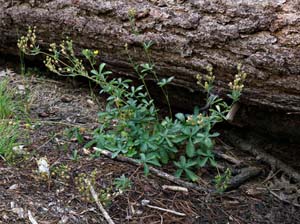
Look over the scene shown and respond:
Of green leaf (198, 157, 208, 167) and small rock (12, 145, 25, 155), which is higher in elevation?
green leaf (198, 157, 208, 167)

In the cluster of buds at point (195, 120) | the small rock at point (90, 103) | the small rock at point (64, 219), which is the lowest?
the small rock at point (64, 219)

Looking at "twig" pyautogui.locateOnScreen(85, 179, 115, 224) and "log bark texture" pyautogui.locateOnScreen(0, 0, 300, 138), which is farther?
"log bark texture" pyautogui.locateOnScreen(0, 0, 300, 138)

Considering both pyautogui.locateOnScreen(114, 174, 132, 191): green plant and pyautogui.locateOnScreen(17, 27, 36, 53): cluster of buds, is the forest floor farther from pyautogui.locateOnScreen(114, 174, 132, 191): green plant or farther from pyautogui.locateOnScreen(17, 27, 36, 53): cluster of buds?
pyautogui.locateOnScreen(17, 27, 36, 53): cluster of buds

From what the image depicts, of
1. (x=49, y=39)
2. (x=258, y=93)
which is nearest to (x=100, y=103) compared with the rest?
(x=49, y=39)

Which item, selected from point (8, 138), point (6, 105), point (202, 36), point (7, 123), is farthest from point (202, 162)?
point (6, 105)

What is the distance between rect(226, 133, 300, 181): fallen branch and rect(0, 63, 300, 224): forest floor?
3cm

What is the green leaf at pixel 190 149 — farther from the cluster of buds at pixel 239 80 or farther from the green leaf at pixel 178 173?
the cluster of buds at pixel 239 80

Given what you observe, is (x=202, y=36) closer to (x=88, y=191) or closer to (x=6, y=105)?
(x=88, y=191)

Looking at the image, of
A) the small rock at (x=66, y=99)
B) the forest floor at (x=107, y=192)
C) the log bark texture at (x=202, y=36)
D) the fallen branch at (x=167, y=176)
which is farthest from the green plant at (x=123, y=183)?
the small rock at (x=66, y=99)

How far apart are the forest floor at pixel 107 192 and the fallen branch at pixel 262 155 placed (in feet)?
0.11

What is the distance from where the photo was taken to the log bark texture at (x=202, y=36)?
2.36m

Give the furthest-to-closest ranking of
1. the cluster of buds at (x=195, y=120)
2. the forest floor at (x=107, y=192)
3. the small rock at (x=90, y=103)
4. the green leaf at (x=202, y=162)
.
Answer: the small rock at (x=90, y=103), the green leaf at (x=202, y=162), the cluster of buds at (x=195, y=120), the forest floor at (x=107, y=192)

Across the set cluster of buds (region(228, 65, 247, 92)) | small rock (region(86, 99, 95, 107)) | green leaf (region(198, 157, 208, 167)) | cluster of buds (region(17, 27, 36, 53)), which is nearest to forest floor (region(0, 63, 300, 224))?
green leaf (region(198, 157, 208, 167))

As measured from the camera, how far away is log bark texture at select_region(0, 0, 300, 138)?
2.36 m
